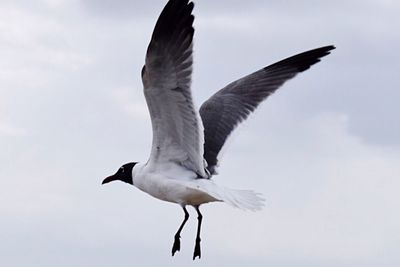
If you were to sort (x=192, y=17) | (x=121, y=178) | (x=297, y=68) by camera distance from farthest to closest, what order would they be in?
(x=297, y=68) → (x=121, y=178) → (x=192, y=17)

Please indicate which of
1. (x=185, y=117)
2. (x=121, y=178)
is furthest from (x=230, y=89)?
(x=185, y=117)

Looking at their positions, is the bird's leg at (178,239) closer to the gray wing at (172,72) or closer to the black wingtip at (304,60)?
the gray wing at (172,72)

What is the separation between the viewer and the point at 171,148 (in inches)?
564

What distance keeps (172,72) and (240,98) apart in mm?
3285

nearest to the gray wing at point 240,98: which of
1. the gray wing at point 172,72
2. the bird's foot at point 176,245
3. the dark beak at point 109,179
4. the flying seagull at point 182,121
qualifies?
the flying seagull at point 182,121

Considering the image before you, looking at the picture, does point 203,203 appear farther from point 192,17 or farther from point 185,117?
point 192,17

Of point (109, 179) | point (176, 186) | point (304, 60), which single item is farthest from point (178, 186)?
point (304, 60)

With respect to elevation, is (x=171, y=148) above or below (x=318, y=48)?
below

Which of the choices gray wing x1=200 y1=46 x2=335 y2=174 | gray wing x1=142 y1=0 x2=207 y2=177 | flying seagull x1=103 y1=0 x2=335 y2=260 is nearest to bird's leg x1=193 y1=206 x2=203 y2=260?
flying seagull x1=103 y1=0 x2=335 y2=260

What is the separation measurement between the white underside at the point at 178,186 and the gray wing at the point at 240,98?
784 mm

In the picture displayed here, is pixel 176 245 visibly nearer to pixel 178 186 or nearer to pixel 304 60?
pixel 178 186

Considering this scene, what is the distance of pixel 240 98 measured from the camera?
16609 mm

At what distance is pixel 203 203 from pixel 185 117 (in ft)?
4.33

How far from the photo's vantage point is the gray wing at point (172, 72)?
13273 millimetres
